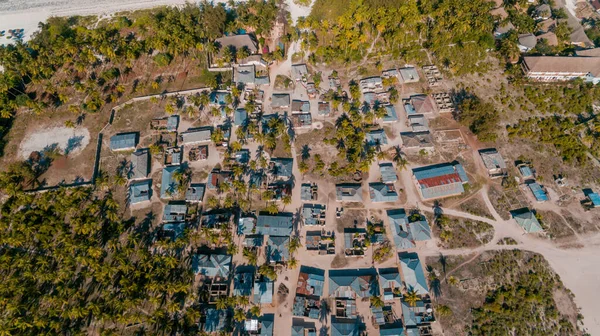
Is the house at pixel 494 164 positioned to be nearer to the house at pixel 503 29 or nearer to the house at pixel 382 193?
the house at pixel 382 193

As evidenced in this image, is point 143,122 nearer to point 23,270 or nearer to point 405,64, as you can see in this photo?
point 23,270

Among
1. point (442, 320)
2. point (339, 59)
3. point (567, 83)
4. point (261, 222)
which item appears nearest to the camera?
point (442, 320)

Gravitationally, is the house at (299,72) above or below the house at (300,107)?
above

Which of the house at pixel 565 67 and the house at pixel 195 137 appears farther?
the house at pixel 565 67

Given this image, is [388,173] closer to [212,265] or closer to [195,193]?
[212,265]

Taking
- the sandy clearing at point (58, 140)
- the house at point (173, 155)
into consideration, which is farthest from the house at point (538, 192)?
the sandy clearing at point (58, 140)

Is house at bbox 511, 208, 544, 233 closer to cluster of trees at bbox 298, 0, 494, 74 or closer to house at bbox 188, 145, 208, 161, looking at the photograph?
cluster of trees at bbox 298, 0, 494, 74

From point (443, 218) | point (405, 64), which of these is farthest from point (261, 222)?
point (405, 64)
